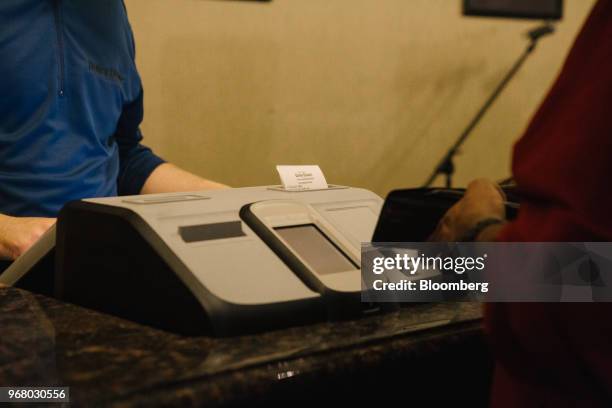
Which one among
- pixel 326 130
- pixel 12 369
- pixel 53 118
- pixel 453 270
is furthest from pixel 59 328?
pixel 326 130

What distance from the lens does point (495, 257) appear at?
1.69ft

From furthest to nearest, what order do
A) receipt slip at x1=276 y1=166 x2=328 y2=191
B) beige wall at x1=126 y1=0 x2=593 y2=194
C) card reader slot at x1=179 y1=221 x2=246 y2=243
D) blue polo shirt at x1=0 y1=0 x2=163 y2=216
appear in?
beige wall at x1=126 y1=0 x2=593 y2=194 → blue polo shirt at x1=0 y1=0 x2=163 y2=216 → receipt slip at x1=276 y1=166 x2=328 y2=191 → card reader slot at x1=179 y1=221 x2=246 y2=243

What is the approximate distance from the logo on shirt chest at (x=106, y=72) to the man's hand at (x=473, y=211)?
1.08 meters

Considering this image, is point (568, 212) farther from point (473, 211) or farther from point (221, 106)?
point (221, 106)

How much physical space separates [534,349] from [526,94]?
289 centimetres

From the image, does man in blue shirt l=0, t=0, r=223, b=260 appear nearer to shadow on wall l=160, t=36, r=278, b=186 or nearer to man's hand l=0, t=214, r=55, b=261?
man's hand l=0, t=214, r=55, b=261

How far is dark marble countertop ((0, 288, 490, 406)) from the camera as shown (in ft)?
1.72

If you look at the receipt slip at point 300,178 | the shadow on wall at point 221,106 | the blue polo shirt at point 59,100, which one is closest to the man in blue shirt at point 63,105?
the blue polo shirt at point 59,100

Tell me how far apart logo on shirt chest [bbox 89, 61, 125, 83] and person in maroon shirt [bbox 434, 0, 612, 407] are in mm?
1145

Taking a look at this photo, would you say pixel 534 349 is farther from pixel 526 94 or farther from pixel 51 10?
pixel 526 94

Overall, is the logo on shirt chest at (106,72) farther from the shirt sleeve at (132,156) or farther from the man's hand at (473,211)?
the man's hand at (473,211)

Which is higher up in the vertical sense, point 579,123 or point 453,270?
point 579,123

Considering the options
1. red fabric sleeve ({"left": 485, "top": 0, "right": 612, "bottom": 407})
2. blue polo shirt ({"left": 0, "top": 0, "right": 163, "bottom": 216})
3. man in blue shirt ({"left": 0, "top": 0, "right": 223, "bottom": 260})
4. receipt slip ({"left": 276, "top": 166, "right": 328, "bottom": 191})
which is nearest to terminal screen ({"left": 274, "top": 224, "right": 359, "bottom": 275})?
receipt slip ({"left": 276, "top": 166, "right": 328, "bottom": 191})

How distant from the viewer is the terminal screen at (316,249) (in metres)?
0.73
